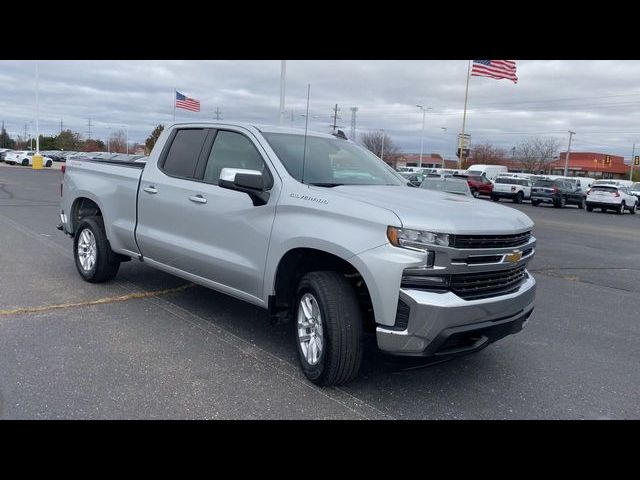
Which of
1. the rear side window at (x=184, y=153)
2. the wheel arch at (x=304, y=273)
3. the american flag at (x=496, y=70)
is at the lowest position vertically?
the wheel arch at (x=304, y=273)

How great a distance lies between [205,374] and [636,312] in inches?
217

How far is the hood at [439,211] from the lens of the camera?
358 centimetres

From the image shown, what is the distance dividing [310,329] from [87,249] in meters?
3.85

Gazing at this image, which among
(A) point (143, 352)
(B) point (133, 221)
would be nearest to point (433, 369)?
(A) point (143, 352)

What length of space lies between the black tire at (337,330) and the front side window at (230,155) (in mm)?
1376

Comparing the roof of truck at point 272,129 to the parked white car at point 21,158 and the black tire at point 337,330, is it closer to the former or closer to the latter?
the black tire at point 337,330

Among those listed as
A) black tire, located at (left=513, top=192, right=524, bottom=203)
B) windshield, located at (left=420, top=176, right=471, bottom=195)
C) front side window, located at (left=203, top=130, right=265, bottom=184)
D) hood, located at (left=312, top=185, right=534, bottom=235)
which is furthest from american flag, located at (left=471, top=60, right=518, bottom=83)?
hood, located at (left=312, top=185, right=534, bottom=235)

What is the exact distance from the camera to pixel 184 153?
5.59 metres

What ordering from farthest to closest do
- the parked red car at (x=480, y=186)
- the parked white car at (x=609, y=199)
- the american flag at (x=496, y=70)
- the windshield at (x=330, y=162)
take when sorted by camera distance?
the parked red car at (x=480, y=186) → the parked white car at (x=609, y=199) → the american flag at (x=496, y=70) → the windshield at (x=330, y=162)

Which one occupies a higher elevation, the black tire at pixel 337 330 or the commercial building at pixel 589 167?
the commercial building at pixel 589 167

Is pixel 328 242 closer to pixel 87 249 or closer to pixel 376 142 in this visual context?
pixel 87 249

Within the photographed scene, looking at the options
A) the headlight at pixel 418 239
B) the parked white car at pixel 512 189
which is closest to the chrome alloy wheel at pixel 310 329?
the headlight at pixel 418 239

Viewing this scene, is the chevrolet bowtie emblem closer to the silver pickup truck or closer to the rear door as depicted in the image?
the silver pickup truck

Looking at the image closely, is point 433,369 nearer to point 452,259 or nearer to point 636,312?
point 452,259
